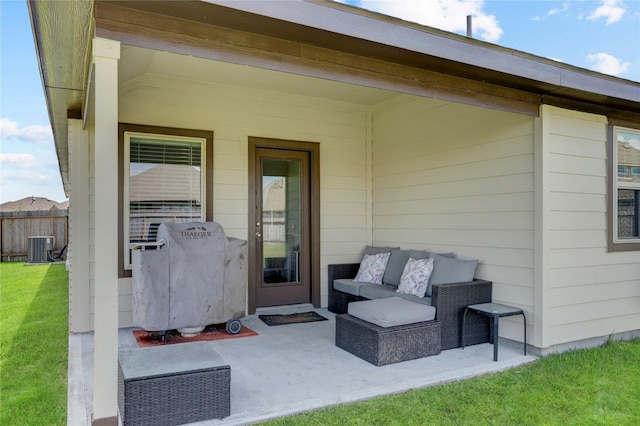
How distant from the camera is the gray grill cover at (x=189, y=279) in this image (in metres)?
4.16

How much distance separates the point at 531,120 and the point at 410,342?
236cm

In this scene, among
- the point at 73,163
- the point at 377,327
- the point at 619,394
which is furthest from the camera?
the point at 73,163

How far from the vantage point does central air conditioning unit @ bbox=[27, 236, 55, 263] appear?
12.7m

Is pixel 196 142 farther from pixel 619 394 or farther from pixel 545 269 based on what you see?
pixel 619 394

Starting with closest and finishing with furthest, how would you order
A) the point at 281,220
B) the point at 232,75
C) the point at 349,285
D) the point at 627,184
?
the point at 627,184 < the point at 232,75 < the point at 349,285 < the point at 281,220

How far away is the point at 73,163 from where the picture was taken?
15.7 feet

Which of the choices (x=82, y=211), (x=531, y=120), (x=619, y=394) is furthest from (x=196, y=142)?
(x=619, y=394)

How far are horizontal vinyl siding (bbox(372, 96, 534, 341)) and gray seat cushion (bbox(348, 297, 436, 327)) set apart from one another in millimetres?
915

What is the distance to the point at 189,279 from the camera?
433 cm

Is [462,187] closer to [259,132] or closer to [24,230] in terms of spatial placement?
[259,132]

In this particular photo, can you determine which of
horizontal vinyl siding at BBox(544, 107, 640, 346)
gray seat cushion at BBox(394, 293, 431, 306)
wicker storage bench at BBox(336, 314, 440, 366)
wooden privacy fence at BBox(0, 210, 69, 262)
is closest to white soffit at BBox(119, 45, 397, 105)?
horizontal vinyl siding at BBox(544, 107, 640, 346)

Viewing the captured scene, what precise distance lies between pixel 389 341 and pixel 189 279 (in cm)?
208

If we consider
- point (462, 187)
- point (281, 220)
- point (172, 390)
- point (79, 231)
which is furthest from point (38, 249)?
point (462, 187)

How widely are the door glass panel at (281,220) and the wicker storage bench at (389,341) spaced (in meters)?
1.98
